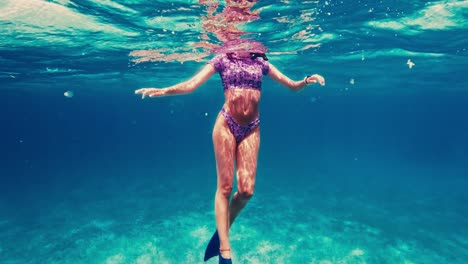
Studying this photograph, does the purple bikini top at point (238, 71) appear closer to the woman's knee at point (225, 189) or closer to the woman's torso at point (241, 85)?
the woman's torso at point (241, 85)

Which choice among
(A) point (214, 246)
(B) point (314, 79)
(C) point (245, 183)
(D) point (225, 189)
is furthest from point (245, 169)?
(B) point (314, 79)

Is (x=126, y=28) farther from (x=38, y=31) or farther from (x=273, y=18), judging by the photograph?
(x=273, y=18)

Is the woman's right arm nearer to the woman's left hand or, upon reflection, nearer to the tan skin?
the tan skin

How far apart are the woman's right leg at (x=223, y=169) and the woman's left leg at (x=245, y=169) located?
15 centimetres

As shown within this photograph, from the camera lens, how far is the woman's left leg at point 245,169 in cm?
529

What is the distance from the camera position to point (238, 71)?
578cm

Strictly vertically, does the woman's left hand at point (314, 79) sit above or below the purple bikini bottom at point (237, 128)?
above

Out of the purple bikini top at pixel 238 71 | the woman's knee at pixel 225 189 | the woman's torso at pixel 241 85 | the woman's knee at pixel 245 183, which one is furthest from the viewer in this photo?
the purple bikini top at pixel 238 71

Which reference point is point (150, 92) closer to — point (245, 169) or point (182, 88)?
point (182, 88)

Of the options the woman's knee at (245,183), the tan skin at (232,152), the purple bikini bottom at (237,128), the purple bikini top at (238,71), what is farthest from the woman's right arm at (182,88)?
the woman's knee at (245,183)

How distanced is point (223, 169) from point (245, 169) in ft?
1.24

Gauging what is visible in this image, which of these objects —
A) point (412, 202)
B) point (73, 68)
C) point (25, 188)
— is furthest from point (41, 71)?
point (412, 202)

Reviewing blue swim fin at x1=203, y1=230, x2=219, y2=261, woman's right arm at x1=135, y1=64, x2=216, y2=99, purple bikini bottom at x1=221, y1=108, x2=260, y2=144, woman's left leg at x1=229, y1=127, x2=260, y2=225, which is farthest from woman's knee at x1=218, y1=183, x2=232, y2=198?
woman's right arm at x1=135, y1=64, x2=216, y2=99

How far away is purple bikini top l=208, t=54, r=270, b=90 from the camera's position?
5.73m
